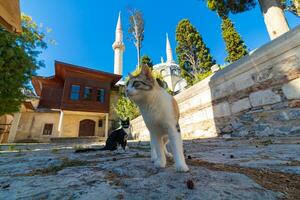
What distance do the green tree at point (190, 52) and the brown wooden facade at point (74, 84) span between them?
9.59 m

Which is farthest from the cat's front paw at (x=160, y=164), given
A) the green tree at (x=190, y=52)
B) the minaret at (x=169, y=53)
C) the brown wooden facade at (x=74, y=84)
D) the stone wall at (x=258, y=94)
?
the minaret at (x=169, y=53)

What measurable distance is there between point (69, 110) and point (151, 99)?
54.4 ft

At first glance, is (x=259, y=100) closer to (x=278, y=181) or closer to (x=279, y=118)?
(x=279, y=118)

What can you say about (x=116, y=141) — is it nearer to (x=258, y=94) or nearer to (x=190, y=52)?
(x=258, y=94)

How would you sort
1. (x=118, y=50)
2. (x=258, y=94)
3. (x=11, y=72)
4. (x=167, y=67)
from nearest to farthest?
(x=258, y=94) → (x=11, y=72) → (x=118, y=50) → (x=167, y=67)

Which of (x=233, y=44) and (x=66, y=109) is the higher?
(x=233, y=44)

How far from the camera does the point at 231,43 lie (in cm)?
1812

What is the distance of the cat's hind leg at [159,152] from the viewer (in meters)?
1.47

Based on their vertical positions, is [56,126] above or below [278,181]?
above

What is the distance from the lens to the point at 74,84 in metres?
17.0

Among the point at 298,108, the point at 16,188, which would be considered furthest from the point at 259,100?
the point at 16,188

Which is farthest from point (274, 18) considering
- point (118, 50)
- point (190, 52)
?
point (118, 50)

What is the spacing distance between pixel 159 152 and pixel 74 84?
57.7 ft

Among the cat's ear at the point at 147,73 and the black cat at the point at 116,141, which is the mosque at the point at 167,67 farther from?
the cat's ear at the point at 147,73
